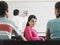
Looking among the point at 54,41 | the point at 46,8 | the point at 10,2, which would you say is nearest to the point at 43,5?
the point at 46,8

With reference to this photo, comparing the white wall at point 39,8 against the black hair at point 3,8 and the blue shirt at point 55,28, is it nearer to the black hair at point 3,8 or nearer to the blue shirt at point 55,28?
the black hair at point 3,8

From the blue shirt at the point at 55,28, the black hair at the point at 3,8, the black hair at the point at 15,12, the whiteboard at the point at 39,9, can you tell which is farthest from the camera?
the whiteboard at the point at 39,9

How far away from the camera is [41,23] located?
20.5 feet

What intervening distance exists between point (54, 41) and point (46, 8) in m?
4.24

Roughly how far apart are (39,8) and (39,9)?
0.03m

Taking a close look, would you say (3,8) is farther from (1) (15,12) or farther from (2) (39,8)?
(2) (39,8)

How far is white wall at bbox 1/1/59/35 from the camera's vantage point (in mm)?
6223

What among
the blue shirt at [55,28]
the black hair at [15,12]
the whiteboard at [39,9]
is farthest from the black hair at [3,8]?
the whiteboard at [39,9]

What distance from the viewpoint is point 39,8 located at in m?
6.26

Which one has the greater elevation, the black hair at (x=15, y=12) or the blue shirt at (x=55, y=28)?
the black hair at (x=15, y=12)

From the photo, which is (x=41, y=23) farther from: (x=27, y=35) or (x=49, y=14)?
(x=27, y=35)

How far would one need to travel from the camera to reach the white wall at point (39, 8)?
6.22 meters

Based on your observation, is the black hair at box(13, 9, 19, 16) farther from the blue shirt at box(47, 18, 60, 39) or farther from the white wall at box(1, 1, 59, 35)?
the blue shirt at box(47, 18, 60, 39)

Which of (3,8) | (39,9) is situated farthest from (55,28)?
(39,9)
